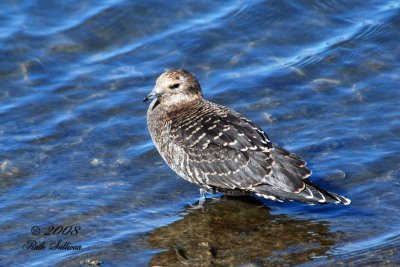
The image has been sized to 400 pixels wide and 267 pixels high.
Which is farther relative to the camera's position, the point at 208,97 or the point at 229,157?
the point at 208,97

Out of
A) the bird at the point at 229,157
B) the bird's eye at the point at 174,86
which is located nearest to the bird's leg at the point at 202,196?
the bird at the point at 229,157

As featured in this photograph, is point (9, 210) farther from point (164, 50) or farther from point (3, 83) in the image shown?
point (164, 50)

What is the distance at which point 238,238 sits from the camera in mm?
7980

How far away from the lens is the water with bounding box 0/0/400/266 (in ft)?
26.0

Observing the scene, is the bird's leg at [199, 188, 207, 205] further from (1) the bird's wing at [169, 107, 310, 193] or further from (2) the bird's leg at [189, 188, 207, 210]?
(1) the bird's wing at [169, 107, 310, 193]

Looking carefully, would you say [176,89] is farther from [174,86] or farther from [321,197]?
[321,197]

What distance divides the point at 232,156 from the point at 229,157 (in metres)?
0.04

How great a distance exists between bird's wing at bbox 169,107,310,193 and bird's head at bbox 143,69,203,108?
0.59 metres

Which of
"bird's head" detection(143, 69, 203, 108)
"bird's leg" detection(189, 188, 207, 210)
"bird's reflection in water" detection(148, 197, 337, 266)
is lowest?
"bird's reflection in water" detection(148, 197, 337, 266)

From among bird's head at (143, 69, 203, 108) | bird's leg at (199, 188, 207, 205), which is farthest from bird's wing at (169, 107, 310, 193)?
bird's head at (143, 69, 203, 108)

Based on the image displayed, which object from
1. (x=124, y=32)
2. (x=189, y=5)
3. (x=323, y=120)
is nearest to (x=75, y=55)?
(x=124, y=32)

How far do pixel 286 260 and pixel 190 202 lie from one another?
171 cm

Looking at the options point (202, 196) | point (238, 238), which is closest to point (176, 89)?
point (202, 196)

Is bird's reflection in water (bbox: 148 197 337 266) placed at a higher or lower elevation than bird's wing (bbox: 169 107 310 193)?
lower
